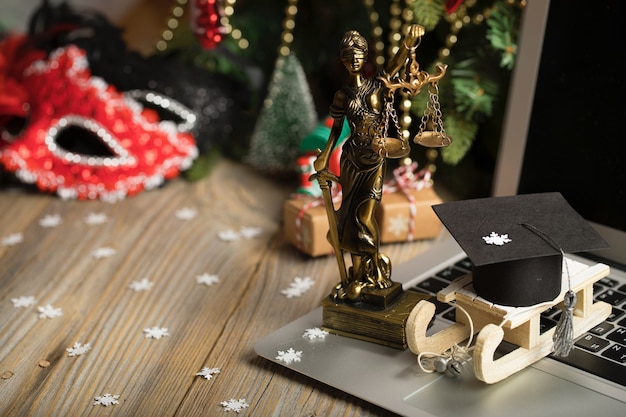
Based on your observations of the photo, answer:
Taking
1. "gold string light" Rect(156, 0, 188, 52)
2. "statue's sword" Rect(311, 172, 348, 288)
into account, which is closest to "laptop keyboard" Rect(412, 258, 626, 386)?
"statue's sword" Rect(311, 172, 348, 288)

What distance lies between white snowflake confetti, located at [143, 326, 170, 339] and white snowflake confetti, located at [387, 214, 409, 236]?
12.3 inches

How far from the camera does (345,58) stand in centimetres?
71

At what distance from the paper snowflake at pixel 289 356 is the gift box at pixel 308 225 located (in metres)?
0.22

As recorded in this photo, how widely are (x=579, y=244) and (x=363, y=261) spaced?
198 mm

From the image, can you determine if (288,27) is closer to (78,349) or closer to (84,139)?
(84,139)

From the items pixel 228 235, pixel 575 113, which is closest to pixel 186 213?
pixel 228 235

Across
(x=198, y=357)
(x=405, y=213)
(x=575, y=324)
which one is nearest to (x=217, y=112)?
(x=405, y=213)

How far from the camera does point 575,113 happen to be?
896 millimetres

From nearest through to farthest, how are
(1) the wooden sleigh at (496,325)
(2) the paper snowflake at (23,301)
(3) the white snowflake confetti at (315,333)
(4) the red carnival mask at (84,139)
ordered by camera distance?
(1) the wooden sleigh at (496,325), (3) the white snowflake confetti at (315,333), (2) the paper snowflake at (23,301), (4) the red carnival mask at (84,139)

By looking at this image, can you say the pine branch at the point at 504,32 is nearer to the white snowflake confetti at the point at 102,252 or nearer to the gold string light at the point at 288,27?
the gold string light at the point at 288,27

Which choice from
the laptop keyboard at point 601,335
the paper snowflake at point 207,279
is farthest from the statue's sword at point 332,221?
the paper snowflake at point 207,279

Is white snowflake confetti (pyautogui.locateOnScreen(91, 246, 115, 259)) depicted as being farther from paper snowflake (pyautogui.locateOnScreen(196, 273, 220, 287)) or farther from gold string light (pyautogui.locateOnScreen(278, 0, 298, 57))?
gold string light (pyautogui.locateOnScreen(278, 0, 298, 57))

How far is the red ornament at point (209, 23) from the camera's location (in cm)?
100

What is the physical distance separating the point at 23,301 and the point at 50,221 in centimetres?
21
